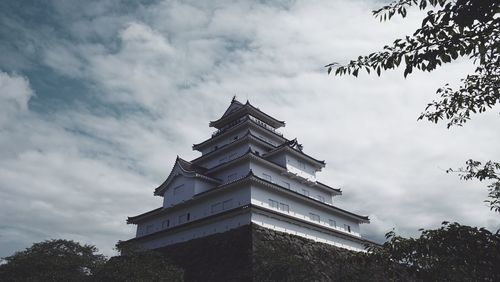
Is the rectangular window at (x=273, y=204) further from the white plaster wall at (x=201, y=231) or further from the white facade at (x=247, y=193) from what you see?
the white plaster wall at (x=201, y=231)

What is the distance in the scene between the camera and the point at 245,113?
1518 inches

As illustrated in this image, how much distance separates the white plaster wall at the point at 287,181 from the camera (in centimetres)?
3164

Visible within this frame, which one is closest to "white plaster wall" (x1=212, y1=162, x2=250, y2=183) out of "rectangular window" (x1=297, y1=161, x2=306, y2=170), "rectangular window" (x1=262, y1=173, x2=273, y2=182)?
"rectangular window" (x1=262, y1=173, x2=273, y2=182)

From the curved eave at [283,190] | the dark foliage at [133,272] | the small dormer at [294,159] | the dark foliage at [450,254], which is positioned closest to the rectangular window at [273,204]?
the curved eave at [283,190]

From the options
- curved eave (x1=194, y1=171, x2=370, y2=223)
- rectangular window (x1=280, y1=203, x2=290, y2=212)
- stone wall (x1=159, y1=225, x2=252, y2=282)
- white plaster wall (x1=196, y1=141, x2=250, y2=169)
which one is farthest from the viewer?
white plaster wall (x1=196, y1=141, x2=250, y2=169)

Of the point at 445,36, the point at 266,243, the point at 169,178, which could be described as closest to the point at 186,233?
the point at 169,178

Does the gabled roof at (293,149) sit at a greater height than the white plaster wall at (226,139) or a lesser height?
lesser

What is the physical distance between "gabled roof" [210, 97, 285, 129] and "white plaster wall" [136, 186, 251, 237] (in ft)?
38.6

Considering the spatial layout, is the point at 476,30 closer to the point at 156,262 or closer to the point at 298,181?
the point at 156,262

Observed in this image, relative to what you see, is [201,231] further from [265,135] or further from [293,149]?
[265,135]

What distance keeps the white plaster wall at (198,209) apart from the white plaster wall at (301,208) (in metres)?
1.14

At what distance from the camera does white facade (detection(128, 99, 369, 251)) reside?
1099 inches

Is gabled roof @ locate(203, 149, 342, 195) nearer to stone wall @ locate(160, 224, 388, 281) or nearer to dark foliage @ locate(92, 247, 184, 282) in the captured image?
stone wall @ locate(160, 224, 388, 281)

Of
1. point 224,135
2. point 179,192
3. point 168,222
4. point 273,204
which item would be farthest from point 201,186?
point 224,135
